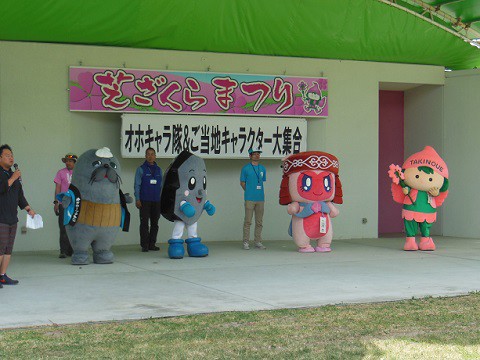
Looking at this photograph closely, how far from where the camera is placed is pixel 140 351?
5945 mm

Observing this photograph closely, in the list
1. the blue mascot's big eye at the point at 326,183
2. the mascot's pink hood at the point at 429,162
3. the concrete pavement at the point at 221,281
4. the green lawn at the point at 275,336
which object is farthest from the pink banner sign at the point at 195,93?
the green lawn at the point at 275,336

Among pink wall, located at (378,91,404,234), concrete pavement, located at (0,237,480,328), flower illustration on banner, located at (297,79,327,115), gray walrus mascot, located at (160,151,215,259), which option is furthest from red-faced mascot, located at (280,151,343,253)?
pink wall, located at (378,91,404,234)

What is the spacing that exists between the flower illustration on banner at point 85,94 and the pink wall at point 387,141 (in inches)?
252

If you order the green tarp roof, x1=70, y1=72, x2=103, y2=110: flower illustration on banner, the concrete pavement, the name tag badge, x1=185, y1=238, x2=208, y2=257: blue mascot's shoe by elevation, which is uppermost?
the green tarp roof

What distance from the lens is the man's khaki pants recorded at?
43.6 feet

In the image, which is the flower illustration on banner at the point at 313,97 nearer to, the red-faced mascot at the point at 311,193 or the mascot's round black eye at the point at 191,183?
the red-faced mascot at the point at 311,193

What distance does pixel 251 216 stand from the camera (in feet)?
43.8

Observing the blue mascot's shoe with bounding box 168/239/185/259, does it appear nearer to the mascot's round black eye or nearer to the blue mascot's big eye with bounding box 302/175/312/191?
the mascot's round black eye

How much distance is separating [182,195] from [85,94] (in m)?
2.95

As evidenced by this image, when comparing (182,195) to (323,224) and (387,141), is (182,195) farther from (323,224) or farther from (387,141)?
(387,141)

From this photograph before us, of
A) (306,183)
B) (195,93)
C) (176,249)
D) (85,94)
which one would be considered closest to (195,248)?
(176,249)

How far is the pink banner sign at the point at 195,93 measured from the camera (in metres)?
13.4

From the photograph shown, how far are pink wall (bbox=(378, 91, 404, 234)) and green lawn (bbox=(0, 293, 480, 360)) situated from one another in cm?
943

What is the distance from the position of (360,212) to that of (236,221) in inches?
99.8
